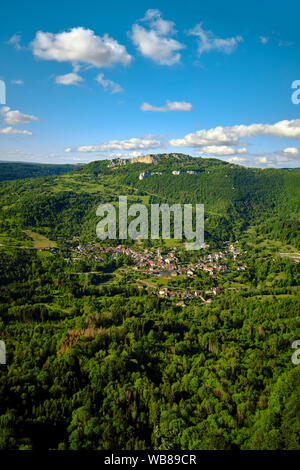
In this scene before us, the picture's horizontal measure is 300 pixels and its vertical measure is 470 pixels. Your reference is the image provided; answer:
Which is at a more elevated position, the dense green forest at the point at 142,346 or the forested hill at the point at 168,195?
the forested hill at the point at 168,195

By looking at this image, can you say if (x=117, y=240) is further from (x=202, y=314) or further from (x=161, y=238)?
(x=202, y=314)

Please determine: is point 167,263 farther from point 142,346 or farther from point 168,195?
point 168,195

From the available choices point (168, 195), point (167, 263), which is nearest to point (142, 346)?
point (167, 263)

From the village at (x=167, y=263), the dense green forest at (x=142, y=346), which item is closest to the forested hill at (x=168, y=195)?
the dense green forest at (x=142, y=346)

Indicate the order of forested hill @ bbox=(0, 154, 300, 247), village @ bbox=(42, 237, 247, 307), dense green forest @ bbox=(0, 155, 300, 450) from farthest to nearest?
forested hill @ bbox=(0, 154, 300, 247)
village @ bbox=(42, 237, 247, 307)
dense green forest @ bbox=(0, 155, 300, 450)

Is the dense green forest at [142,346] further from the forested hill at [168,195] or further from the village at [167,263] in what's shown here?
the forested hill at [168,195]

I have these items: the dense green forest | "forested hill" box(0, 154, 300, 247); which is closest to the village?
the dense green forest

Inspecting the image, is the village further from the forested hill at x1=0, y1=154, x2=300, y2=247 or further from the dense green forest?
the forested hill at x1=0, y1=154, x2=300, y2=247
